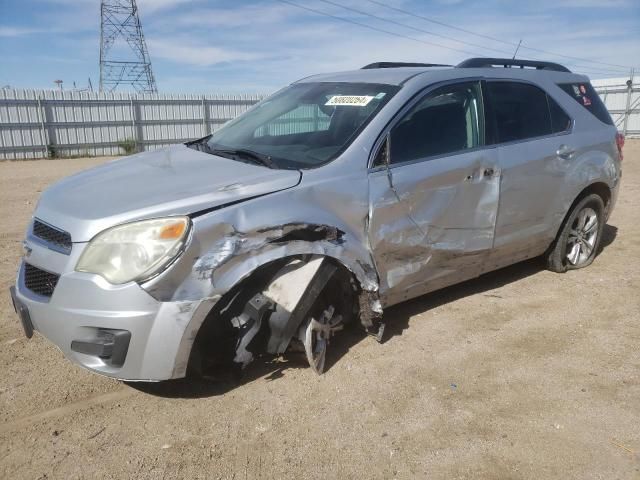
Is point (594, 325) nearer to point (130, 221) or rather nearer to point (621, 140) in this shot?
point (621, 140)

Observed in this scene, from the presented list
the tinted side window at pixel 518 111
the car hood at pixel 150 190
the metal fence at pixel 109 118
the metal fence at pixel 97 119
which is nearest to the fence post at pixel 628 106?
the metal fence at pixel 109 118

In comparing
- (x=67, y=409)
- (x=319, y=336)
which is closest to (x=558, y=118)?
(x=319, y=336)

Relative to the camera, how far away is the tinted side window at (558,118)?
14.3 feet

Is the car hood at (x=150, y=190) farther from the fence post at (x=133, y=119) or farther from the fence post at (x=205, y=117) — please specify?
the fence post at (x=205, y=117)

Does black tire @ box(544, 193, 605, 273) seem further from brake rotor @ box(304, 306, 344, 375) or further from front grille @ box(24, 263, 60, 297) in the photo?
front grille @ box(24, 263, 60, 297)

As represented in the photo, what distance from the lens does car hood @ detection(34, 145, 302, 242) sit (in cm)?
259

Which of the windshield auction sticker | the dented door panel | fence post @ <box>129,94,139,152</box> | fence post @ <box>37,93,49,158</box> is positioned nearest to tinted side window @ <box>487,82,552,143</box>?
the dented door panel

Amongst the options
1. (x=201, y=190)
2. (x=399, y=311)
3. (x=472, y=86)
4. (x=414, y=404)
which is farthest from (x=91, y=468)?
(x=472, y=86)

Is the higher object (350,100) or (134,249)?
(350,100)

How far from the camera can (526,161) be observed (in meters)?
4.00

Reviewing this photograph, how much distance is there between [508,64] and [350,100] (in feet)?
5.44

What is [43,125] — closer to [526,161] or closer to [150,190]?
[150,190]

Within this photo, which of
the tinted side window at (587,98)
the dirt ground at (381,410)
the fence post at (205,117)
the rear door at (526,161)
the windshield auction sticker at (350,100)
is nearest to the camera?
the dirt ground at (381,410)

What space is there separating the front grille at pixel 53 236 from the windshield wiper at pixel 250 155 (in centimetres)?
113
